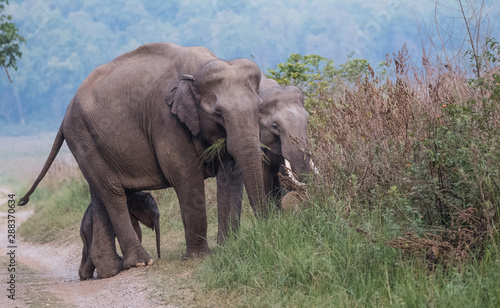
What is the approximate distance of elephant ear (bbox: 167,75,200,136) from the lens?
7238 millimetres

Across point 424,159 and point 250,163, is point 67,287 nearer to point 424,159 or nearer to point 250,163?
point 250,163

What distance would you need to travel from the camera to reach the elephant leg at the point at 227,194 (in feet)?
24.8

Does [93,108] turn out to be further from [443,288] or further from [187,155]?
[443,288]

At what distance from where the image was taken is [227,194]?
299 inches

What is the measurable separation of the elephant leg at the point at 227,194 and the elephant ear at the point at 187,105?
0.59m

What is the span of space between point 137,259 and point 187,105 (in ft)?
6.57

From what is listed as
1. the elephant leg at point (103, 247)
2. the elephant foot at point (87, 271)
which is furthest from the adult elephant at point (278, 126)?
the elephant foot at point (87, 271)

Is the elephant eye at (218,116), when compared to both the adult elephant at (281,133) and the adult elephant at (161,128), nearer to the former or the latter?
the adult elephant at (161,128)

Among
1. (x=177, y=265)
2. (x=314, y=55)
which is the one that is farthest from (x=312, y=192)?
(x=314, y=55)

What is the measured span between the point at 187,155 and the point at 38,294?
2086 mm

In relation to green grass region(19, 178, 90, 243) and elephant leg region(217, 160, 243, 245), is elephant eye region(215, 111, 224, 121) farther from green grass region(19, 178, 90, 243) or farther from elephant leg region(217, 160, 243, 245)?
green grass region(19, 178, 90, 243)

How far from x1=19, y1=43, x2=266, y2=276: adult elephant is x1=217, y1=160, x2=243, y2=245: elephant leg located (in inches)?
4.0


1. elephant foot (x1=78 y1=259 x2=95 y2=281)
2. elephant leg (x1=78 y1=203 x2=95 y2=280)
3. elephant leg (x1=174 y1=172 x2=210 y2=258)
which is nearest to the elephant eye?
elephant leg (x1=174 y1=172 x2=210 y2=258)

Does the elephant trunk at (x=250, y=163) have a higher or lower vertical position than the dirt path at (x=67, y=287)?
higher
